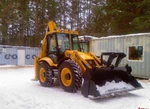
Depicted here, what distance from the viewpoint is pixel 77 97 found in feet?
18.5

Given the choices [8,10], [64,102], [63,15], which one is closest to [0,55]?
[8,10]

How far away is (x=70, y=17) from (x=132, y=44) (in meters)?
18.9

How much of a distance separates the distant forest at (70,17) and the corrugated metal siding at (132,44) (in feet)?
14.6

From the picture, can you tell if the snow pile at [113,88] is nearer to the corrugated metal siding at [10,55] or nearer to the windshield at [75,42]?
the windshield at [75,42]

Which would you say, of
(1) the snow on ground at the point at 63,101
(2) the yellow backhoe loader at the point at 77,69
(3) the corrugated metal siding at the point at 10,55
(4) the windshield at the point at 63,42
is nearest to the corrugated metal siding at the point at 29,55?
(3) the corrugated metal siding at the point at 10,55

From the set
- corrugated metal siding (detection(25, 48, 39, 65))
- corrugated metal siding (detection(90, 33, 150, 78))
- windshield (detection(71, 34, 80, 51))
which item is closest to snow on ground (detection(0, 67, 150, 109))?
windshield (detection(71, 34, 80, 51))

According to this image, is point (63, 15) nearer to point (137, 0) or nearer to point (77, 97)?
point (137, 0)

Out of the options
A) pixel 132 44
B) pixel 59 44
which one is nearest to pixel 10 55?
pixel 59 44

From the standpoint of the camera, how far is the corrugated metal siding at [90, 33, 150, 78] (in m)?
9.16

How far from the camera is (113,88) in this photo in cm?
567

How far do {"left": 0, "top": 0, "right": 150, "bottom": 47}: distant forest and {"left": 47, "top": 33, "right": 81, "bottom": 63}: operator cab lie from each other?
27.4 feet

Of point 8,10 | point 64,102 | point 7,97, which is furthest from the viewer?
point 8,10

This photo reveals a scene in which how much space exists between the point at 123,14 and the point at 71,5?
42.1ft

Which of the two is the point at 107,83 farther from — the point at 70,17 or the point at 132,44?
the point at 70,17
